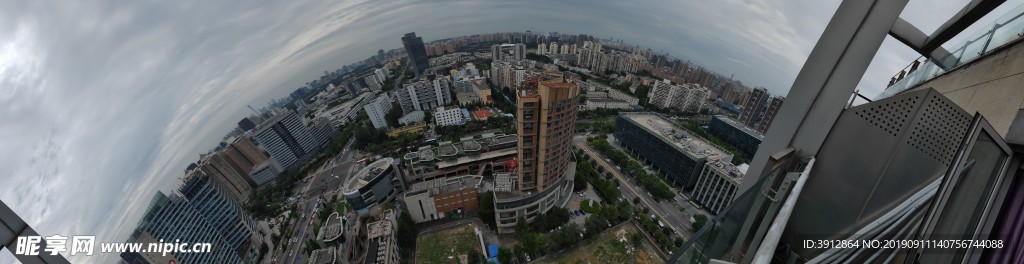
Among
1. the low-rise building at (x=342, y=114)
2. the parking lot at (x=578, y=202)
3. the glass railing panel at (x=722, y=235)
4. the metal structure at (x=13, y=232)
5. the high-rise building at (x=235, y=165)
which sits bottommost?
the high-rise building at (x=235, y=165)


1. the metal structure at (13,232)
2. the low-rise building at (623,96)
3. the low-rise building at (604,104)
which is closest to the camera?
the metal structure at (13,232)

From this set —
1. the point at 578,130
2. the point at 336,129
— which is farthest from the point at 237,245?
the point at 578,130

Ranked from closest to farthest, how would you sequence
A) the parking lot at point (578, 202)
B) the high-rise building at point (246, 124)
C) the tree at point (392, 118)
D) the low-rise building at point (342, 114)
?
1. the parking lot at point (578, 202)
2. the tree at point (392, 118)
3. the low-rise building at point (342, 114)
4. the high-rise building at point (246, 124)

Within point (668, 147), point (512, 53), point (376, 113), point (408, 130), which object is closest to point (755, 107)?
point (668, 147)

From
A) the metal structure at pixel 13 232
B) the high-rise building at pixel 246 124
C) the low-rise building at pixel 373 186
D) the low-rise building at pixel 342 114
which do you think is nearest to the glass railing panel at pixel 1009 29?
the metal structure at pixel 13 232

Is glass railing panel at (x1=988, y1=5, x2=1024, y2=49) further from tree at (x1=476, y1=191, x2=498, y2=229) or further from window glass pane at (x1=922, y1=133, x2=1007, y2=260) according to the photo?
tree at (x1=476, y1=191, x2=498, y2=229)

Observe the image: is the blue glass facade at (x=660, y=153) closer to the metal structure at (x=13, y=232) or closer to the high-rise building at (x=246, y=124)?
the metal structure at (x=13, y=232)

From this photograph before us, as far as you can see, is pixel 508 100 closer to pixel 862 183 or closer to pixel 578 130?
pixel 578 130
